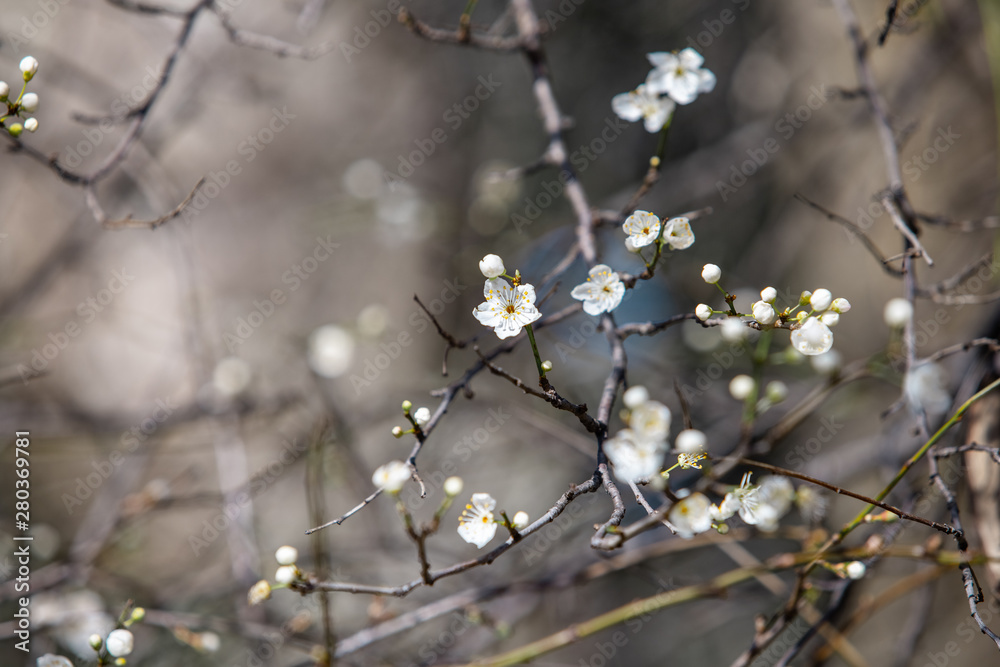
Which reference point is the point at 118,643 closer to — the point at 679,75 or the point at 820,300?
the point at 820,300

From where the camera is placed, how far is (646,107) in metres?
1.35

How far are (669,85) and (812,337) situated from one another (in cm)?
64

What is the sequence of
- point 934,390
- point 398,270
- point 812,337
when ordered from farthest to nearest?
point 398,270 < point 934,390 < point 812,337

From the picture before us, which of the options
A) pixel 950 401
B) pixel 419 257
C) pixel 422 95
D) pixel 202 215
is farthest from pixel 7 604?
pixel 950 401

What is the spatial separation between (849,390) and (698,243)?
1.17 m

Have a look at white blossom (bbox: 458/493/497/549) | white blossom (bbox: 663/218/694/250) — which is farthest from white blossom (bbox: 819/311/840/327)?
white blossom (bbox: 458/493/497/549)

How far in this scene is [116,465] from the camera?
8.45ft

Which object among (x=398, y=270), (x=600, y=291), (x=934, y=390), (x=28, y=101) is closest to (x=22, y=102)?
(x=28, y=101)

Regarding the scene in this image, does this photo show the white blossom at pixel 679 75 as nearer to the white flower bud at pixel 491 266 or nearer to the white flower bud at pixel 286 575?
the white flower bud at pixel 491 266

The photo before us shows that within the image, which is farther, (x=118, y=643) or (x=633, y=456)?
(x=118, y=643)

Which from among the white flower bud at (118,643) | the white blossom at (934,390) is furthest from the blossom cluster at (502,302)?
the white blossom at (934,390)

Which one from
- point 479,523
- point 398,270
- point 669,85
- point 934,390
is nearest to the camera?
point 479,523

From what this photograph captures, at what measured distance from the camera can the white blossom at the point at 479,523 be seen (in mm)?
1071

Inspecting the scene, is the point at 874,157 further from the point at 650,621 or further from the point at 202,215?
the point at 202,215
